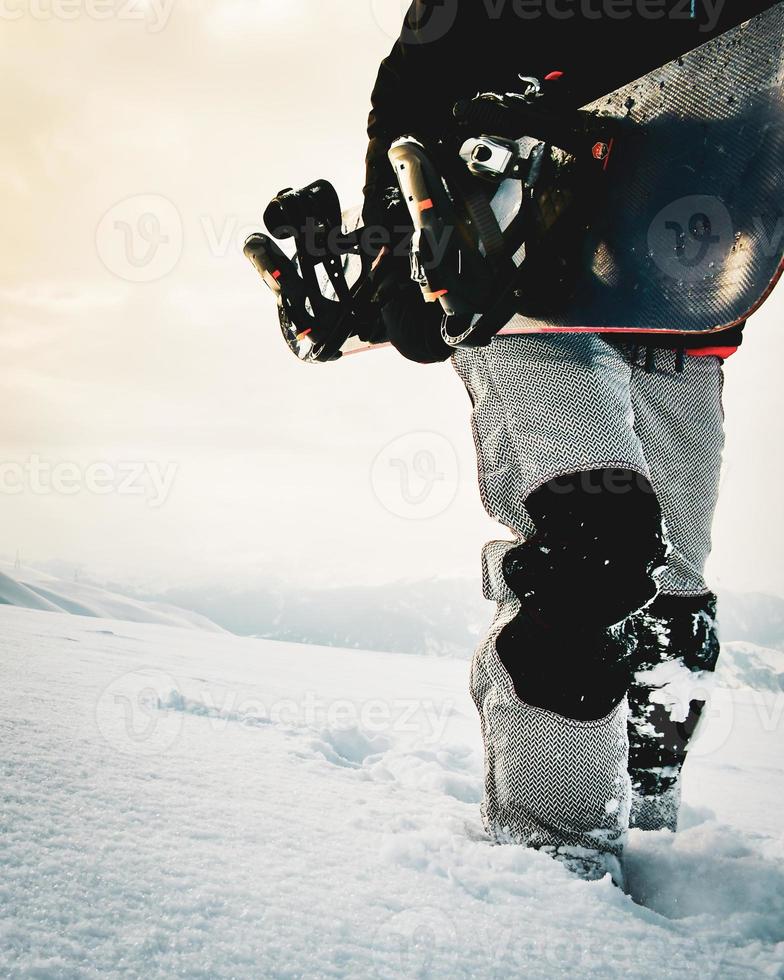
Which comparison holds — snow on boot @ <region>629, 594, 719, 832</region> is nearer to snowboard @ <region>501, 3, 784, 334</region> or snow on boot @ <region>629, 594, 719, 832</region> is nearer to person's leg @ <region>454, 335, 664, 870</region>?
person's leg @ <region>454, 335, 664, 870</region>

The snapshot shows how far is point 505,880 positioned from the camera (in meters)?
0.93

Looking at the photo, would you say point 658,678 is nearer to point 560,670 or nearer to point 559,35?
point 560,670

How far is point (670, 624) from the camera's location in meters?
1.52

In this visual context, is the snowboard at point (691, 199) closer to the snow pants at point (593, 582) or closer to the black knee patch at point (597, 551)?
the snow pants at point (593, 582)

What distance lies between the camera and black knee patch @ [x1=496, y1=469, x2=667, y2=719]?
112 cm

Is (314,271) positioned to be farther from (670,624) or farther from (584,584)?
(670,624)

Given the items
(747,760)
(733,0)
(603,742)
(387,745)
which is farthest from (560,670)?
(747,760)

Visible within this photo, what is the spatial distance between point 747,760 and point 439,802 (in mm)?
1860

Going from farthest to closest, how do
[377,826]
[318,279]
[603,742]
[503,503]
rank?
1. [318,279]
2. [503,503]
3. [603,742]
4. [377,826]

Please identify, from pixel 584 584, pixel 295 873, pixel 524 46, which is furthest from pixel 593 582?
pixel 524 46

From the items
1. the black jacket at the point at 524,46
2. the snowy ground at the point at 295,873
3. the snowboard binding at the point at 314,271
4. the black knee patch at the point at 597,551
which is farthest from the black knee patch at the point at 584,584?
the snowboard binding at the point at 314,271

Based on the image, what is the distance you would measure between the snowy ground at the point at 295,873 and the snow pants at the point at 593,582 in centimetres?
13

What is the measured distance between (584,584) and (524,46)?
115 cm

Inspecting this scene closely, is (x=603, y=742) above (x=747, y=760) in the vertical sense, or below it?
above
